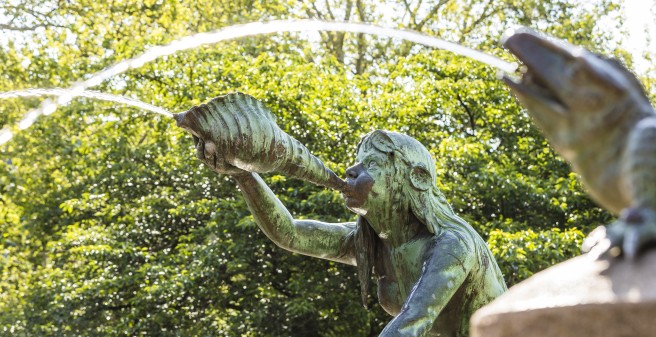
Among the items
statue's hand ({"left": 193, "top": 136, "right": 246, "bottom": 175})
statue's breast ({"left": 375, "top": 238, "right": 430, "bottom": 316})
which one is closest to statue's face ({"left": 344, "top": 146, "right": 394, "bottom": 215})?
statue's breast ({"left": 375, "top": 238, "right": 430, "bottom": 316})

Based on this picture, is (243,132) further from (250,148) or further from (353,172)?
(353,172)

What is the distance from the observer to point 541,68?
2.76m

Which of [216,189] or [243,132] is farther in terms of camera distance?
[216,189]

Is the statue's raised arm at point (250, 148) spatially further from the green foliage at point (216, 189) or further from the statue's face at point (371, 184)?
the green foliage at point (216, 189)

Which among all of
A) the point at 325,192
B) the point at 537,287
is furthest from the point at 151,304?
the point at 537,287

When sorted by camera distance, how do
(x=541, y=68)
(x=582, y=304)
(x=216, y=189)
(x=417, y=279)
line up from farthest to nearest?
(x=216, y=189), (x=417, y=279), (x=541, y=68), (x=582, y=304)

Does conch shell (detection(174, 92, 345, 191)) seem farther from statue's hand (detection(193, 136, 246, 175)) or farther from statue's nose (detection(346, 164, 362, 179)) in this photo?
statue's nose (detection(346, 164, 362, 179))

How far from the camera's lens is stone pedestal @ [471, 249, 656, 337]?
7.75 feet

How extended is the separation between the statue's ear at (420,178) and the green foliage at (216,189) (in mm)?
9230

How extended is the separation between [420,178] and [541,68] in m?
2.48

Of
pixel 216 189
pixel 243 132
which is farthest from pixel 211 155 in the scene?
pixel 216 189

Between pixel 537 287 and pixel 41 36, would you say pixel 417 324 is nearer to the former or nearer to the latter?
pixel 537 287

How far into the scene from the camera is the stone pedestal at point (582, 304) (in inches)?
93.0

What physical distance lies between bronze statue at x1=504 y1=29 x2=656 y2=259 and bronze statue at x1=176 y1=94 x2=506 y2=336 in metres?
1.94
